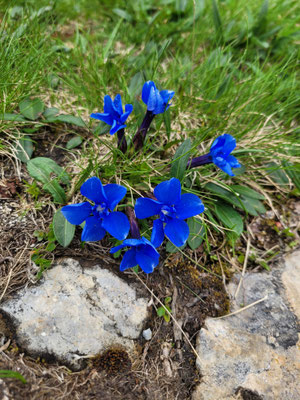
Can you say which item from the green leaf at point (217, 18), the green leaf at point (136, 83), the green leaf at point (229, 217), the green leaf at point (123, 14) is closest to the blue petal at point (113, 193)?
the green leaf at point (229, 217)

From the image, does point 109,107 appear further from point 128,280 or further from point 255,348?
point 255,348

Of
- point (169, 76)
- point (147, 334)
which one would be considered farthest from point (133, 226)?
point (169, 76)

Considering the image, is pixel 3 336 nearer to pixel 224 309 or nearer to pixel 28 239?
pixel 28 239

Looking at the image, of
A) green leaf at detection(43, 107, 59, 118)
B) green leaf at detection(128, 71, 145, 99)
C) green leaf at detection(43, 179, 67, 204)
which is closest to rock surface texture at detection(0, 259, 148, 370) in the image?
green leaf at detection(43, 179, 67, 204)

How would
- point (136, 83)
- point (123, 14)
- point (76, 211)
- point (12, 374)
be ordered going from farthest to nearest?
point (123, 14)
point (136, 83)
point (76, 211)
point (12, 374)

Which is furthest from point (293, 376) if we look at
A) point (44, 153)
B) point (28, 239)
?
point (44, 153)

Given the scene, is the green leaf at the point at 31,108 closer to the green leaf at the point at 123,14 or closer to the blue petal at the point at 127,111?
the blue petal at the point at 127,111
